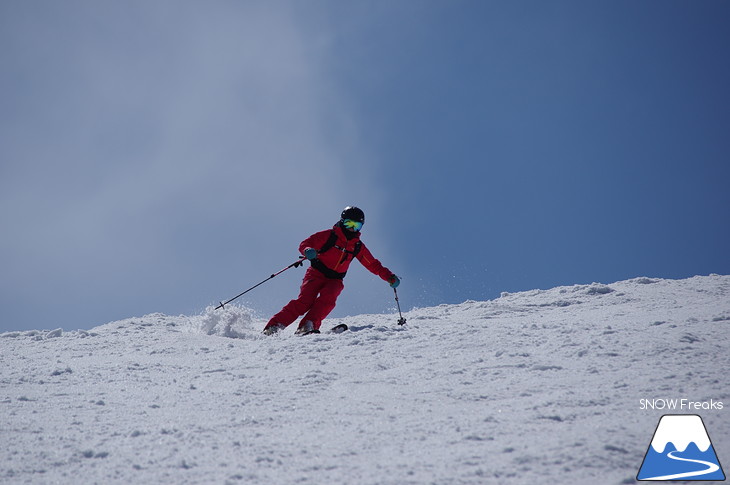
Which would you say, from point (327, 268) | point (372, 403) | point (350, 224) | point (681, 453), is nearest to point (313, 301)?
point (327, 268)

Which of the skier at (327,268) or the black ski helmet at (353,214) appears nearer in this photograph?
the skier at (327,268)

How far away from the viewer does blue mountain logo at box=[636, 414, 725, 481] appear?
266 cm

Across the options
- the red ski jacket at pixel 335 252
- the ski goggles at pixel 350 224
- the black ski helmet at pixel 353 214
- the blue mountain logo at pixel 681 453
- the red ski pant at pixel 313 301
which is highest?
the black ski helmet at pixel 353 214

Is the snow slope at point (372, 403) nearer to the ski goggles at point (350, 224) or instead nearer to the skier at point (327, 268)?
the skier at point (327, 268)

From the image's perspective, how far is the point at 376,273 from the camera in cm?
909

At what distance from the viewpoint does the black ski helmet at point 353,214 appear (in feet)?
28.7

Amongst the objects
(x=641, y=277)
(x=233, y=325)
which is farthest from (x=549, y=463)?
(x=641, y=277)

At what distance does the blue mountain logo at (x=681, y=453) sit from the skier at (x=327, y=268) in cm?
530

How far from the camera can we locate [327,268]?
8570mm

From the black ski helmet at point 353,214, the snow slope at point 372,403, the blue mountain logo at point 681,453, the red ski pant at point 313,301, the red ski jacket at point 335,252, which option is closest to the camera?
the blue mountain logo at point 681,453

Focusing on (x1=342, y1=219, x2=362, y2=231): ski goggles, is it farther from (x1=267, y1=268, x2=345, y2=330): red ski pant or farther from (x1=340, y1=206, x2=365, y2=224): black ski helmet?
(x1=267, y1=268, x2=345, y2=330): red ski pant

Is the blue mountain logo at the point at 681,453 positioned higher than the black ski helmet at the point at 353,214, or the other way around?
the black ski helmet at the point at 353,214

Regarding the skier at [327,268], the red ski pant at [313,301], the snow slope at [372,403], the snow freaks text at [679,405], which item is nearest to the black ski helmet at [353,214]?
the skier at [327,268]

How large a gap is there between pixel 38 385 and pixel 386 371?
305cm
